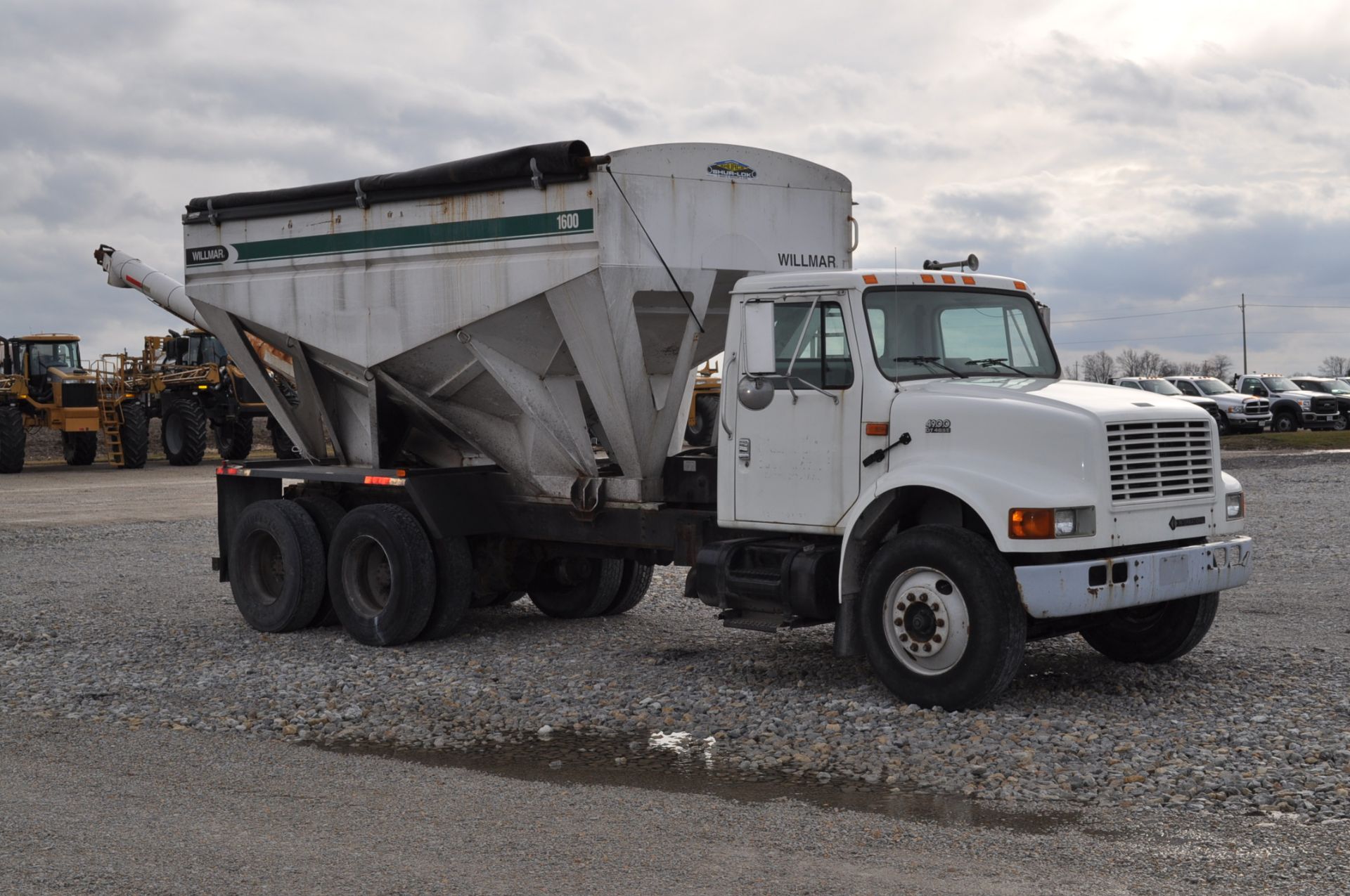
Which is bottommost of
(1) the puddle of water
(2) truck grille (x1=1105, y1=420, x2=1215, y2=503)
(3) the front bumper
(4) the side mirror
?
(1) the puddle of water

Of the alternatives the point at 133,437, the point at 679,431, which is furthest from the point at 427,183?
the point at 133,437

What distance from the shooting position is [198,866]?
5668mm

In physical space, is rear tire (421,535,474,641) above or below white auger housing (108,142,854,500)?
below

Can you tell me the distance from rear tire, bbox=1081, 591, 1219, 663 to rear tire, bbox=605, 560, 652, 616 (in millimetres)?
4070

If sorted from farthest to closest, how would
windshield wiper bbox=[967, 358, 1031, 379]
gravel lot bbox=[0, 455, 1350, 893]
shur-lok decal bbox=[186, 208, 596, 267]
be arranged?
shur-lok decal bbox=[186, 208, 596, 267]
windshield wiper bbox=[967, 358, 1031, 379]
gravel lot bbox=[0, 455, 1350, 893]

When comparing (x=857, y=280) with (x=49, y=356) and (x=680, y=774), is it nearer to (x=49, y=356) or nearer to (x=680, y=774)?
(x=680, y=774)

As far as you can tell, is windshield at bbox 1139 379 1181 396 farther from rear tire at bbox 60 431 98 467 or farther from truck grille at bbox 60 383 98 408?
rear tire at bbox 60 431 98 467

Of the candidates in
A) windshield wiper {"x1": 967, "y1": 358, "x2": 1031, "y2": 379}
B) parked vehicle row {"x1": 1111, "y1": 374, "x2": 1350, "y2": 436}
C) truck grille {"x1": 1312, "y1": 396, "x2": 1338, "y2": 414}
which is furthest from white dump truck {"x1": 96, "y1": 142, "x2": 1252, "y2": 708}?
truck grille {"x1": 1312, "y1": 396, "x2": 1338, "y2": 414}

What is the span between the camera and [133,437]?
35.3 m

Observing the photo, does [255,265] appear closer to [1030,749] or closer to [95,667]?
[95,667]

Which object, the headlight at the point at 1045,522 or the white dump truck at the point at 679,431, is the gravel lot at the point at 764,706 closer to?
the white dump truck at the point at 679,431

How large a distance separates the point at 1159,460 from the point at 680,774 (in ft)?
11.0

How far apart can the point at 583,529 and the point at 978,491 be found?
11.8 feet

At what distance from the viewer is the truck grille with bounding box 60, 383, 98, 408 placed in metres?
35.8
